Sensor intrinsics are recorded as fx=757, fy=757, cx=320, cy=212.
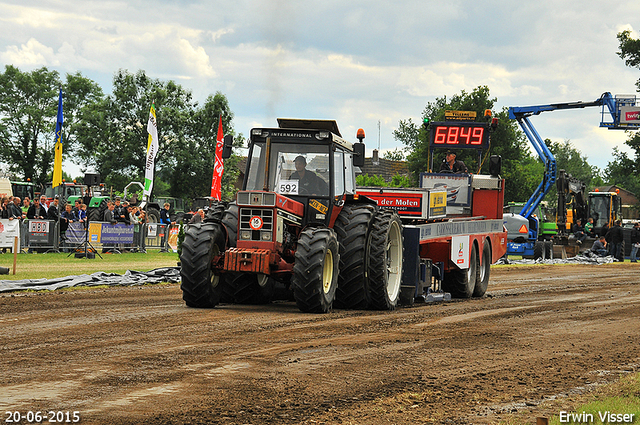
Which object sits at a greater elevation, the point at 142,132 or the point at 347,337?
the point at 142,132

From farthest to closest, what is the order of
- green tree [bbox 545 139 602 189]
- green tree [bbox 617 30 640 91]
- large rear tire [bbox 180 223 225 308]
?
green tree [bbox 545 139 602 189] → green tree [bbox 617 30 640 91] → large rear tire [bbox 180 223 225 308]

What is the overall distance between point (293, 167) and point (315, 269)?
6.26ft

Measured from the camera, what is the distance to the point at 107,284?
14.5 metres

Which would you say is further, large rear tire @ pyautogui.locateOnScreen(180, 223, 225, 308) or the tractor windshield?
the tractor windshield

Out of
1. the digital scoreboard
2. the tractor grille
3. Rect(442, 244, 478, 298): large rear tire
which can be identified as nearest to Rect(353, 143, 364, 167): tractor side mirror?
the tractor grille

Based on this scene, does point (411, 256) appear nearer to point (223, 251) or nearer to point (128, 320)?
point (223, 251)

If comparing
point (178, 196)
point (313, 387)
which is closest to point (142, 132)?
point (178, 196)

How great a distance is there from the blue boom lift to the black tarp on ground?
1871cm

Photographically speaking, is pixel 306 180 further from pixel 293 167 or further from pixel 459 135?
pixel 459 135

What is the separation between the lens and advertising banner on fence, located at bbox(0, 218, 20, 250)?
21.3 m

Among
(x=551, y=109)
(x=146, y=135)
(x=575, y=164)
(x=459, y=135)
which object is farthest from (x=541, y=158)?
(x=575, y=164)

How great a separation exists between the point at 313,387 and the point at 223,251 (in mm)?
4850

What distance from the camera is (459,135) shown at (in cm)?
1688

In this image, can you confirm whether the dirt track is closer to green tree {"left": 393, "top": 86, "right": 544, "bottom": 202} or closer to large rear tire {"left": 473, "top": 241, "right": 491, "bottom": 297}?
large rear tire {"left": 473, "top": 241, "right": 491, "bottom": 297}
